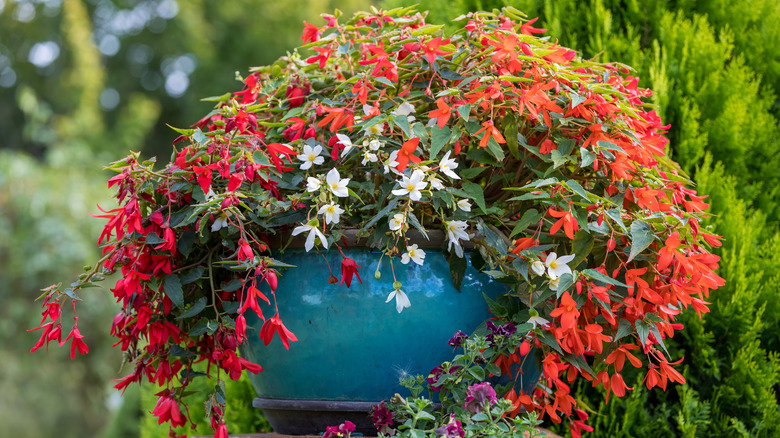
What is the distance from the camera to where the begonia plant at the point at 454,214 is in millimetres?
1054

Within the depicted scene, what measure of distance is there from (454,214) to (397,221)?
13 centimetres

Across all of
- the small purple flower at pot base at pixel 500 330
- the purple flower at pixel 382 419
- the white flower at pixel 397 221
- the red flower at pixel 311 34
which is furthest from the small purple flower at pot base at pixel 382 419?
the red flower at pixel 311 34

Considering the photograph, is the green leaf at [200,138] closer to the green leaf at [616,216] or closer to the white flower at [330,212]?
the white flower at [330,212]

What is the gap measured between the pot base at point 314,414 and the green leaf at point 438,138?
50cm

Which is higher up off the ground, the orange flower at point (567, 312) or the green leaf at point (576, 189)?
the green leaf at point (576, 189)

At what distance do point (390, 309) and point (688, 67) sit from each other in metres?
1.18

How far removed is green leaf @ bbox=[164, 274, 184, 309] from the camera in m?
1.11

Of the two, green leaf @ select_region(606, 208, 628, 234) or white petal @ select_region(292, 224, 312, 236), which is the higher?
green leaf @ select_region(606, 208, 628, 234)

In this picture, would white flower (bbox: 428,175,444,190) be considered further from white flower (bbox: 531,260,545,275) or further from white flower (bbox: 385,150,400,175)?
white flower (bbox: 531,260,545,275)

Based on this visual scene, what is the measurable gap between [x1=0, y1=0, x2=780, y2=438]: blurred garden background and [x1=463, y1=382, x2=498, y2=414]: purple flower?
2.07 ft

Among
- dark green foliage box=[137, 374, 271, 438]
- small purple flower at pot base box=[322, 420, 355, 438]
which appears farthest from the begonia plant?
dark green foliage box=[137, 374, 271, 438]

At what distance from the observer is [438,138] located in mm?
1085

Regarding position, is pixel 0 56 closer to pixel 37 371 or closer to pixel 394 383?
pixel 37 371

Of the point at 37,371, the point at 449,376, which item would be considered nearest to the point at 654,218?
the point at 449,376
